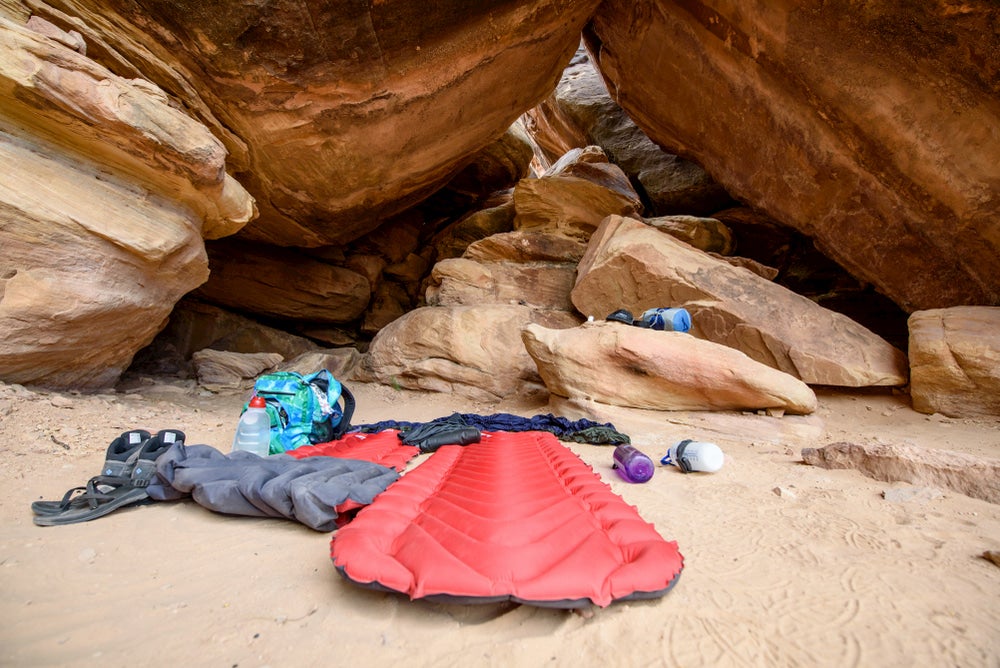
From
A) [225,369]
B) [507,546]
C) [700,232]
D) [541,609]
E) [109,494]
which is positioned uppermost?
[700,232]

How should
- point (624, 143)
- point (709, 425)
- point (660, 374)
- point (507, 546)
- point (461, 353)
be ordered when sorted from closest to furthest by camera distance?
point (507, 546) → point (709, 425) → point (660, 374) → point (461, 353) → point (624, 143)

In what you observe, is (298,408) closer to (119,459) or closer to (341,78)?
(119,459)

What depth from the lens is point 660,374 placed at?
15.1 feet

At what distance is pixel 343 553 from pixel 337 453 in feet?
6.08

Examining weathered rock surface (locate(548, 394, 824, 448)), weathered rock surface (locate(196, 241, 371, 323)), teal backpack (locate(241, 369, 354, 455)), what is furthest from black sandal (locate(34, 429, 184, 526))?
weathered rock surface (locate(196, 241, 371, 323))

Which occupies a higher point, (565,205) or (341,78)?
(565,205)

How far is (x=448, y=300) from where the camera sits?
758 cm

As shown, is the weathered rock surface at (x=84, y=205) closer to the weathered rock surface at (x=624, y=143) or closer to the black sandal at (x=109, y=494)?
the black sandal at (x=109, y=494)

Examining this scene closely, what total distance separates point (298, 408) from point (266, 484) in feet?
5.68

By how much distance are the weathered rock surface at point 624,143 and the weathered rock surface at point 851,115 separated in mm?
2411

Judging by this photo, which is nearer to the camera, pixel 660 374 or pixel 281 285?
pixel 660 374

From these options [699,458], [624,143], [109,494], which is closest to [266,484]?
[109,494]

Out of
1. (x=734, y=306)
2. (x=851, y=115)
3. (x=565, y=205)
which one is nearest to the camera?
(x=851, y=115)

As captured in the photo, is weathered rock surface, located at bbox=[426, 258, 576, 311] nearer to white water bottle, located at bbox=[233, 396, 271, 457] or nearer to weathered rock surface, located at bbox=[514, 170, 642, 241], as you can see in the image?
weathered rock surface, located at bbox=[514, 170, 642, 241]
